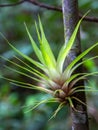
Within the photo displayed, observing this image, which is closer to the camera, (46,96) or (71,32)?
(71,32)

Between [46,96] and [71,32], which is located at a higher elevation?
[46,96]

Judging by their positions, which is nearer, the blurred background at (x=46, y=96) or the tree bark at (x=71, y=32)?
the tree bark at (x=71, y=32)

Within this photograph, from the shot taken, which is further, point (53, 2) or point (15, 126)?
point (15, 126)

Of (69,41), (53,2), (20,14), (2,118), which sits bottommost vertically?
(69,41)

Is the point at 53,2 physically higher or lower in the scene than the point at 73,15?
higher

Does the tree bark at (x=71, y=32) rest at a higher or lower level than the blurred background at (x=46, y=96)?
lower

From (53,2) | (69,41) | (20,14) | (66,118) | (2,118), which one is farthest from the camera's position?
Result: (20,14)

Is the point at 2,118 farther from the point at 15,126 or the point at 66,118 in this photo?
the point at 66,118

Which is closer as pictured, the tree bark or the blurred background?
the tree bark

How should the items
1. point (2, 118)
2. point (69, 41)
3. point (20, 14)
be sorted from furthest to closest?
point (20, 14) → point (2, 118) → point (69, 41)

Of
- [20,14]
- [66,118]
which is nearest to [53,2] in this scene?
[66,118]

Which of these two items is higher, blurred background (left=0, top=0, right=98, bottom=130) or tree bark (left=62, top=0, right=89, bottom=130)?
blurred background (left=0, top=0, right=98, bottom=130)
